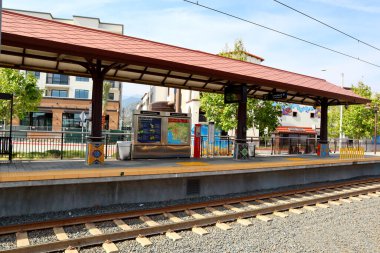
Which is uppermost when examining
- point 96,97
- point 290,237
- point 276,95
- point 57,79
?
point 57,79

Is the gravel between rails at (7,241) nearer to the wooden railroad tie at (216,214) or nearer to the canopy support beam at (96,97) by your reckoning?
the wooden railroad tie at (216,214)

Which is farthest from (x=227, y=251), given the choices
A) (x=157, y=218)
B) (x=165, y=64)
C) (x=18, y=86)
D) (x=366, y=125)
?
(x=366, y=125)

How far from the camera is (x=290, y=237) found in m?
7.59

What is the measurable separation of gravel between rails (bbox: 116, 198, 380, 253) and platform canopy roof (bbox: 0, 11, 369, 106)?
5526 millimetres

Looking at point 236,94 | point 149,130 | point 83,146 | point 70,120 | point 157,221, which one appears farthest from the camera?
point 70,120

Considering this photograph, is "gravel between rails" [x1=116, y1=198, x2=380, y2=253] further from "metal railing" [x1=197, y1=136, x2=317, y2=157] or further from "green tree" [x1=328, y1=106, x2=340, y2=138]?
"green tree" [x1=328, y1=106, x2=340, y2=138]

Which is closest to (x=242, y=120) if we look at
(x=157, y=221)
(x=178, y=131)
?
(x=178, y=131)

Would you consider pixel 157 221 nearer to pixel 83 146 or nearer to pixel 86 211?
pixel 86 211

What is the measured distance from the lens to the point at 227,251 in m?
6.60

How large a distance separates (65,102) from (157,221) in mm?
50586

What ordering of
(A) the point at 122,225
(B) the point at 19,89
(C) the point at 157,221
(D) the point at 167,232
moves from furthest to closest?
1. (B) the point at 19,89
2. (C) the point at 157,221
3. (A) the point at 122,225
4. (D) the point at 167,232

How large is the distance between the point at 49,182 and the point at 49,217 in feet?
3.09

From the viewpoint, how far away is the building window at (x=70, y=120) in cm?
5332

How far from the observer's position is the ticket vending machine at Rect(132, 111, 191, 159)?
1315 centimetres
